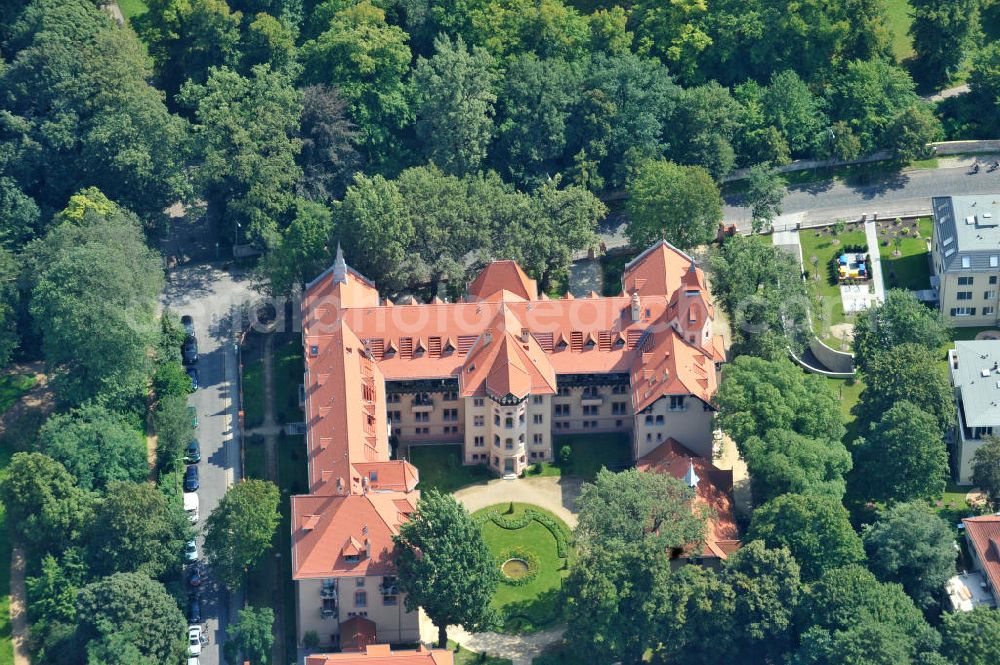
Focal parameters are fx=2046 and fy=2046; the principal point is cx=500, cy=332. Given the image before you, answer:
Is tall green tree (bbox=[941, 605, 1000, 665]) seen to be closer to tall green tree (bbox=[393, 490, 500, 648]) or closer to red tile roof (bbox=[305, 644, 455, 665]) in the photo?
tall green tree (bbox=[393, 490, 500, 648])

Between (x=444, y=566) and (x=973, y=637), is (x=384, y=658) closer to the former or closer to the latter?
(x=444, y=566)

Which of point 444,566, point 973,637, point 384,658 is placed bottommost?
point 973,637

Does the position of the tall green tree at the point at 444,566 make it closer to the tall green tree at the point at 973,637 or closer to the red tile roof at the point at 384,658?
the red tile roof at the point at 384,658

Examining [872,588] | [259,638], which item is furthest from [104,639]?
[872,588]

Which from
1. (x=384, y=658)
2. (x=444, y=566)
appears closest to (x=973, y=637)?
(x=444, y=566)

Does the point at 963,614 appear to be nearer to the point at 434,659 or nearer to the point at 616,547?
the point at 616,547

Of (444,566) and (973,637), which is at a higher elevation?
(444,566)
